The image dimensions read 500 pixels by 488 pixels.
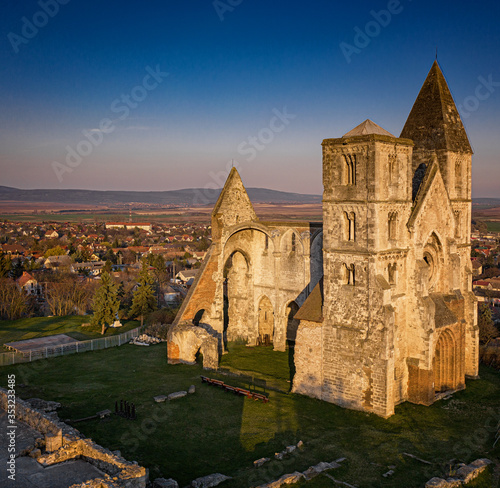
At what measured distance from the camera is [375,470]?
17.6 meters

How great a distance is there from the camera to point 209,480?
16109 millimetres

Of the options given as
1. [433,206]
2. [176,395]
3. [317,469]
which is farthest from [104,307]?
[317,469]

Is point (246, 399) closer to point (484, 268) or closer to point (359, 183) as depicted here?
point (359, 183)

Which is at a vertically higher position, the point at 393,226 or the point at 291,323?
the point at 393,226

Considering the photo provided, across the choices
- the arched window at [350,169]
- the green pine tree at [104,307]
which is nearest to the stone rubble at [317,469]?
the arched window at [350,169]

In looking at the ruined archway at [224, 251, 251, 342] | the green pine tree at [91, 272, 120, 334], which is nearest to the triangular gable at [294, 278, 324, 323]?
the ruined archway at [224, 251, 251, 342]

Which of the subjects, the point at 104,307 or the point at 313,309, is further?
the point at 104,307

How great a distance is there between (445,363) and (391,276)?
19.0 feet

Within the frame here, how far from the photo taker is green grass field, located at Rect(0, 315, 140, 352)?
36.9 m

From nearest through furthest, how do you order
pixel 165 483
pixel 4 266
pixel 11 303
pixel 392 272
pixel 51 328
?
1. pixel 165 483
2. pixel 392 272
3. pixel 51 328
4. pixel 11 303
5. pixel 4 266

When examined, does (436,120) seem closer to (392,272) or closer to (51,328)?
(392,272)

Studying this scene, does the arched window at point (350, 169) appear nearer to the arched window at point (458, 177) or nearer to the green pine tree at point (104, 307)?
the arched window at point (458, 177)

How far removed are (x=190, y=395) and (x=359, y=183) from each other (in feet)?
40.7

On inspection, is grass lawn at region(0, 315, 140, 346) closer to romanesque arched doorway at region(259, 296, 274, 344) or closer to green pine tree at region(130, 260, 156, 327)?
green pine tree at region(130, 260, 156, 327)
